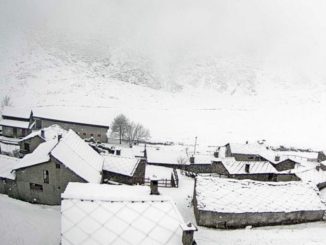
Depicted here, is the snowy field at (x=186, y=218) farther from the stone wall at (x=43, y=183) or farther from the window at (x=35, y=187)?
the window at (x=35, y=187)

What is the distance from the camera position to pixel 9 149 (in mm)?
62281

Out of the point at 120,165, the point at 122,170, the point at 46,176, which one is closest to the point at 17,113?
the point at 120,165

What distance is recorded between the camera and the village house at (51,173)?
34312mm

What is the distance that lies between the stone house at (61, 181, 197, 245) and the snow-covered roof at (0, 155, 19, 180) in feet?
56.0

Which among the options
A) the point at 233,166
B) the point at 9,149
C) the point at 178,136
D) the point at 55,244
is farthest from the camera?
the point at 178,136

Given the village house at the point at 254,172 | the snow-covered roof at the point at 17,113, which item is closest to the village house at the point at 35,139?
the snow-covered roof at the point at 17,113

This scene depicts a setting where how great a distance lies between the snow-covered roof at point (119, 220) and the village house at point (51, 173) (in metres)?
11.8

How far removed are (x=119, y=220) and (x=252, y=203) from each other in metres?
16.0

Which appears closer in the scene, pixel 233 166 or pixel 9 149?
pixel 233 166

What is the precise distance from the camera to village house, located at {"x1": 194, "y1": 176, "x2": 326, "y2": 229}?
97.6 ft

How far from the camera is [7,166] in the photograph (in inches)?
1516

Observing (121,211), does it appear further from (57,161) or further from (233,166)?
(233,166)

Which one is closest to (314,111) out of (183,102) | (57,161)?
(183,102)

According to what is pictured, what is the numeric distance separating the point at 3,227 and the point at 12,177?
8658 millimetres
